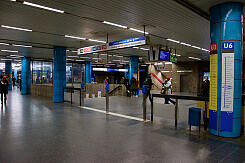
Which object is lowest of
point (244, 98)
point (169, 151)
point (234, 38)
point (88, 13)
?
point (169, 151)

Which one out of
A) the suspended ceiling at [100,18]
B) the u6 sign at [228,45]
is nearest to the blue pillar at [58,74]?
the suspended ceiling at [100,18]

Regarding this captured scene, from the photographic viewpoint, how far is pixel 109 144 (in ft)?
13.6

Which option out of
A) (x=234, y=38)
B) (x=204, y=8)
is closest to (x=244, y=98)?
(x=234, y=38)

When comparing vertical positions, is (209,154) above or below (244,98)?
below

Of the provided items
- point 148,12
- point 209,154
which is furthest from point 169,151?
point 148,12

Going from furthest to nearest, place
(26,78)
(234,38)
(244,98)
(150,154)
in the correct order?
1. (26,78)
2. (244,98)
3. (234,38)
4. (150,154)

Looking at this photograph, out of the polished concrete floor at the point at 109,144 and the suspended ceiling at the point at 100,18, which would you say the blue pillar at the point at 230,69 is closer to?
the polished concrete floor at the point at 109,144

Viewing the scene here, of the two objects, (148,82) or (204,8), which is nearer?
(204,8)

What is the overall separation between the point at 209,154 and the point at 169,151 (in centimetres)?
76

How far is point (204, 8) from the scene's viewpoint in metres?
5.23

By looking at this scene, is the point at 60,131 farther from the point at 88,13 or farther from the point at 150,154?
the point at 88,13

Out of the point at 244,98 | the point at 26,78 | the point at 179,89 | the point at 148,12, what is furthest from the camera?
the point at 179,89

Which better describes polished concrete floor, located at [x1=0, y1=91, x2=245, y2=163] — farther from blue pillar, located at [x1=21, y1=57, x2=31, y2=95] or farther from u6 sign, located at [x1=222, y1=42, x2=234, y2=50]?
blue pillar, located at [x1=21, y1=57, x2=31, y2=95]

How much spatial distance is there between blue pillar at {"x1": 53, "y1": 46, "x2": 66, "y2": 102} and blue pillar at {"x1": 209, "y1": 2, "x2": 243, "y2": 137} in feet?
29.4
